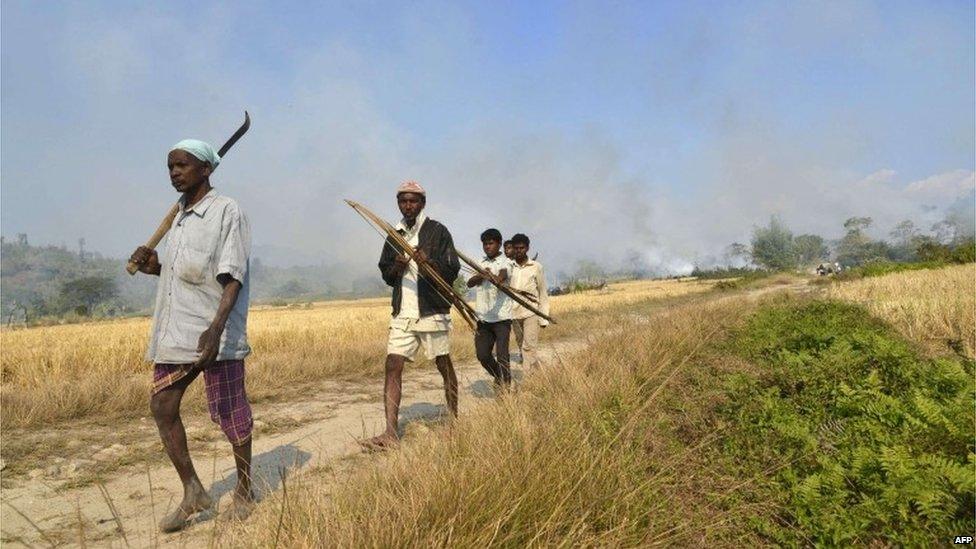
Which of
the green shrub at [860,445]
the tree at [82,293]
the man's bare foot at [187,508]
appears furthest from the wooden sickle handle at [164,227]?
the tree at [82,293]

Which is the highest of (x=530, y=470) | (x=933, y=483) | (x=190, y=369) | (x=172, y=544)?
(x=190, y=369)

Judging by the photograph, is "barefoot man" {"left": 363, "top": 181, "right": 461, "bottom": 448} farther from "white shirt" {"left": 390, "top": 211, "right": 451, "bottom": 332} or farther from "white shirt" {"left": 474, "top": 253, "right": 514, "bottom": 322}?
"white shirt" {"left": 474, "top": 253, "right": 514, "bottom": 322}

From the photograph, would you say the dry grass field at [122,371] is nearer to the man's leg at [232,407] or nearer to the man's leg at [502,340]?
the man's leg at [502,340]

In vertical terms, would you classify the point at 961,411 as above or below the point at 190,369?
below

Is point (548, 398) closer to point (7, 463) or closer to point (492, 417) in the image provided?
point (492, 417)

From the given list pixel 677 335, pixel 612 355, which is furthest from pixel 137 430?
pixel 677 335

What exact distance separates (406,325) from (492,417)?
4.89 ft

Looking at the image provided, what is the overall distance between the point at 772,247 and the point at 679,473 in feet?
411

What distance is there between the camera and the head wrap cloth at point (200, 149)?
307cm

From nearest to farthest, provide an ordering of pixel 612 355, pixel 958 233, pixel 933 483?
pixel 933 483 < pixel 612 355 < pixel 958 233

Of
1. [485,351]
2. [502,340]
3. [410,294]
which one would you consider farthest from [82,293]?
[410,294]

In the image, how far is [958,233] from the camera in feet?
433

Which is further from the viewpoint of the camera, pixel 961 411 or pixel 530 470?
pixel 961 411

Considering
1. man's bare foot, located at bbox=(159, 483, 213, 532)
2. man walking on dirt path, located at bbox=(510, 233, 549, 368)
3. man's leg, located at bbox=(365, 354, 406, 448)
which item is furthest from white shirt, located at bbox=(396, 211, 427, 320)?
man walking on dirt path, located at bbox=(510, 233, 549, 368)
